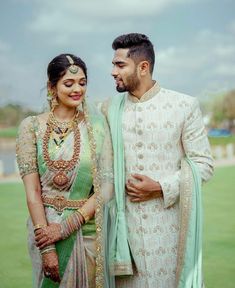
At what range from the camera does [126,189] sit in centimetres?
241

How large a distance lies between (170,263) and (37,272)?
1.82ft

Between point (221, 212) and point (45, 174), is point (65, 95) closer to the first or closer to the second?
point (45, 174)

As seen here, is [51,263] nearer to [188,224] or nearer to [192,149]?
[188,224]

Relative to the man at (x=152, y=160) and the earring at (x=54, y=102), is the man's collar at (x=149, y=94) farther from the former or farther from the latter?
the earring at (x=54, y=102)

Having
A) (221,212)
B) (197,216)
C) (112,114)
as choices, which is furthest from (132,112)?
(221,212)

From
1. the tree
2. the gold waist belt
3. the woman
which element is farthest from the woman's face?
the tree

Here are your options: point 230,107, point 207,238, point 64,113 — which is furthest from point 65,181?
point 230,107

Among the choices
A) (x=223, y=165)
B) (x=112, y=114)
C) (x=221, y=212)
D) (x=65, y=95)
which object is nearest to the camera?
(x=65, y=95)

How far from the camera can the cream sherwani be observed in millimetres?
2404

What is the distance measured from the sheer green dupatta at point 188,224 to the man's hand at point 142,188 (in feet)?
0.38

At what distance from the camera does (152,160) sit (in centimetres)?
241

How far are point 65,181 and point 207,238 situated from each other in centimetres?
370

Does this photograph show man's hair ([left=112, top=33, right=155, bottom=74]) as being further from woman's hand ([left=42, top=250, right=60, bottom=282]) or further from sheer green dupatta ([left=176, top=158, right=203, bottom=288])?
woman's hand ([left=42, top=250, right=60, bottom=282])

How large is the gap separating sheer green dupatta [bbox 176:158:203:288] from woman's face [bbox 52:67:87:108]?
515mm
